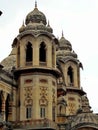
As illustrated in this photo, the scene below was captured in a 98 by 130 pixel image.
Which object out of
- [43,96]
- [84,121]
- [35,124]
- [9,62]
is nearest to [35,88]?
[43,96]

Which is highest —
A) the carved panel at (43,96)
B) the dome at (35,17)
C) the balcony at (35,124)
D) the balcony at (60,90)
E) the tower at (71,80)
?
the dome at (35,17)

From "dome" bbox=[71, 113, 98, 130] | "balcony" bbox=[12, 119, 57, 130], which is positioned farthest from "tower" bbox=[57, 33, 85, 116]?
"balcony" bbox=[12, 119, 57, 130]

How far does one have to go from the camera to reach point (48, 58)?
54.2 metres

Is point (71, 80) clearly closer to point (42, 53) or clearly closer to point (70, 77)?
point (70, 77)

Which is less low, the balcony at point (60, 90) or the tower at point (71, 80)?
the tower at point (71, 80)

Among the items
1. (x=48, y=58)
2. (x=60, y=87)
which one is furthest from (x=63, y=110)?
(x=48, y=58)

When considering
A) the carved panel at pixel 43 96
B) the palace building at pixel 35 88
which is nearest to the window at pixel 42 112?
the palace building at pixel 35 88

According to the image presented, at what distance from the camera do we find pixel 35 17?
185 feet

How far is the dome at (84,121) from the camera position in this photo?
1982 inches

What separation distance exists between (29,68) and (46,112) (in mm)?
4832

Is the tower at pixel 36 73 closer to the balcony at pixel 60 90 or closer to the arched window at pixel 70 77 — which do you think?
the balcony at pixel 60 90

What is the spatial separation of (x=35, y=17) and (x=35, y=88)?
8467 millimetres

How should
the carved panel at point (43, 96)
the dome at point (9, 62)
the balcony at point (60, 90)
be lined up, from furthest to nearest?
the dome at point (9, 62) < the balcony at point (60, 90) < the carved panel at point (43, 96)

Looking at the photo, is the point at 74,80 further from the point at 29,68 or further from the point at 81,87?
the point at 29,68
